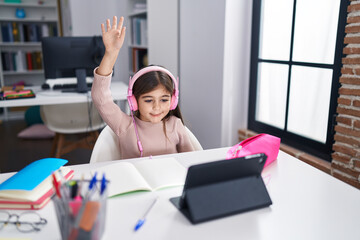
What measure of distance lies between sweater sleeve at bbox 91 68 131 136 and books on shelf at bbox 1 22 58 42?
171 inches

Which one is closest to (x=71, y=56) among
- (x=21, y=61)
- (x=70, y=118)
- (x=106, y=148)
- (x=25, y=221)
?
(x=70, y=118)

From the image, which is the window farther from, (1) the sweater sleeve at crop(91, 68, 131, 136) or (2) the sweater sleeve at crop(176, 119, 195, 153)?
(1) the sweater sleeve at crop(91, 68, 131, 136)

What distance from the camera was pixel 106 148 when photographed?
1469 millimetres

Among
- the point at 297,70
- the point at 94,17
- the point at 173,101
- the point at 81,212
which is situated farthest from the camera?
the point at 94,17

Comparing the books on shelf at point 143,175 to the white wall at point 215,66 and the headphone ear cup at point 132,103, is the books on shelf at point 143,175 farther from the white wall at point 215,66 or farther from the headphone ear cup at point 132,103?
the white wall at point 215,66

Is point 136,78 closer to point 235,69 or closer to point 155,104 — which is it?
point 155,104

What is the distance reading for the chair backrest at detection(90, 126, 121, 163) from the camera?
4.68ft

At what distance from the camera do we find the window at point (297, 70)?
1901mm

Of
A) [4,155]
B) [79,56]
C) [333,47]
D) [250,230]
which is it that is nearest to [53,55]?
[79,56]

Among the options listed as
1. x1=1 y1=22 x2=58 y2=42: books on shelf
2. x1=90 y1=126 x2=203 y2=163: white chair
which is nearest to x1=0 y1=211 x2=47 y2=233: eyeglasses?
x1=90 y1=126 x2=203 y2=163: white chair

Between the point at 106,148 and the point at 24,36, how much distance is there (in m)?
4.41

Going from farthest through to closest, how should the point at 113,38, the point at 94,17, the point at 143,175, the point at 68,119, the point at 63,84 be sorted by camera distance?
the point at 94,17
the point at 68,119
the point at 63,84
the point at 113,38
the point at 143,175

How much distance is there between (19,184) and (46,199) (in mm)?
97

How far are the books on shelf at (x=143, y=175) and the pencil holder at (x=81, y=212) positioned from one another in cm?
31
